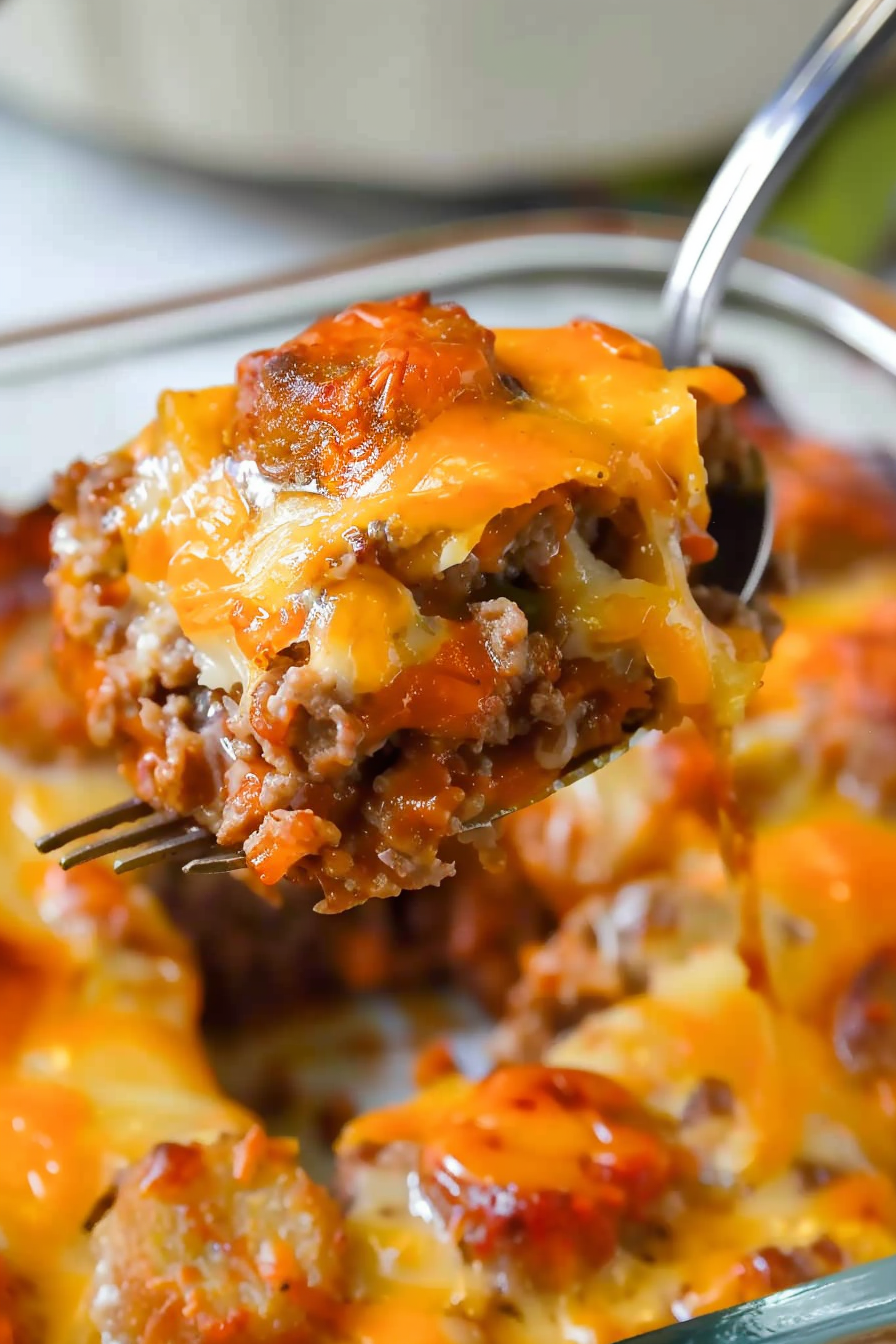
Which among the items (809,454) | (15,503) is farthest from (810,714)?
(15,503)

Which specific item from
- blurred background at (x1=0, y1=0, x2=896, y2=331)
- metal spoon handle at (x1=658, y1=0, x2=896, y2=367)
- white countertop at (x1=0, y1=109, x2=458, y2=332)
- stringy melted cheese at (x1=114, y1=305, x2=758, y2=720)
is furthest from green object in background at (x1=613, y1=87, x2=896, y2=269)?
stringy melted cheese at (x1=114, y1=305, x2=758, y2=720)

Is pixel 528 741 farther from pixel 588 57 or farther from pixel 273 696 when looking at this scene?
pixel 588 57

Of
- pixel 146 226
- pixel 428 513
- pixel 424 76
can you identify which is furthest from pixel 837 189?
pixel 428 513

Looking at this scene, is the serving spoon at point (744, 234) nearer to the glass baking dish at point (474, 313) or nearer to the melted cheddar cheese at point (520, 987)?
the melted cheddar cheese at point (520, 987)

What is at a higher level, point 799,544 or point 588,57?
point 588,57

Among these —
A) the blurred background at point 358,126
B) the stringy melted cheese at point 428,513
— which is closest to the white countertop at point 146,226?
the blurred background at point 358,126
